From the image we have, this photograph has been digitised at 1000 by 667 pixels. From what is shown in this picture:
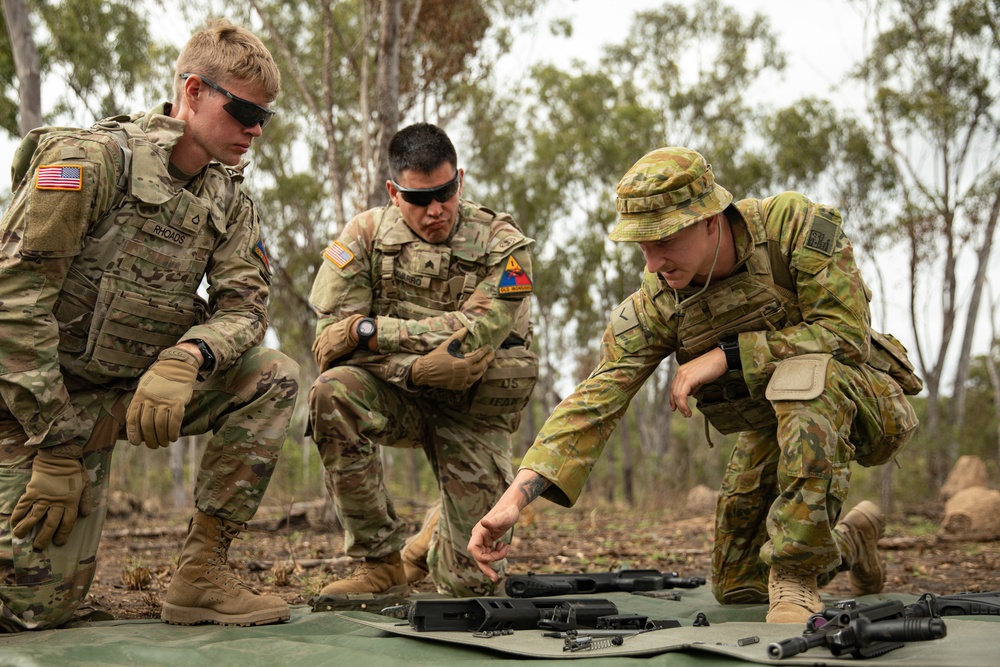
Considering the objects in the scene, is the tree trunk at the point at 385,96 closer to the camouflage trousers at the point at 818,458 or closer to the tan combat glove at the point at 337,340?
the tan combat glove at the point at 337,340

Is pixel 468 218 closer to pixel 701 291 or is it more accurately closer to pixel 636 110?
pixel 701 291

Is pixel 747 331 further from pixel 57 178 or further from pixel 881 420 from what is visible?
pixel 57 178

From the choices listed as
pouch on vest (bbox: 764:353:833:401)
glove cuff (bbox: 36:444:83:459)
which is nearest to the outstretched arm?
pouch on vest (bbox: 764:353:833:401)

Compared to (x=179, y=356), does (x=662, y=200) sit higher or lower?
higher

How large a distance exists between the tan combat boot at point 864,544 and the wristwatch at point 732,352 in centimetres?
99

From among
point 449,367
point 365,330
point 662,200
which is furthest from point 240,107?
point 662,200

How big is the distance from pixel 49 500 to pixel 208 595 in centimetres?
62

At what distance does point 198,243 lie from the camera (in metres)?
3.51

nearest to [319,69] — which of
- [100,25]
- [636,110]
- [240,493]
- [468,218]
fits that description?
[100,25]

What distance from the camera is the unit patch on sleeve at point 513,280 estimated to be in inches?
169

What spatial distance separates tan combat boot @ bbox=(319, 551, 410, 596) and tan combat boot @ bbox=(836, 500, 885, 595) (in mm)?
1871

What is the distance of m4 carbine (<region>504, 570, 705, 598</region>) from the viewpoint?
13.0 feet

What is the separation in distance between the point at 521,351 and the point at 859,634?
249 cm

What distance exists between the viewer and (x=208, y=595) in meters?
3.26
